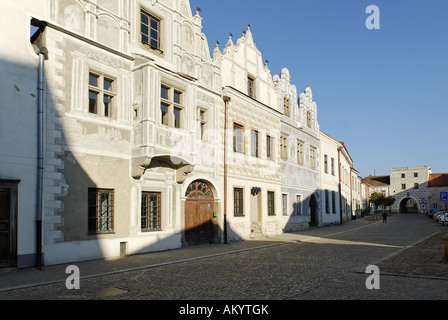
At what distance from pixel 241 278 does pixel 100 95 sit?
335 inches

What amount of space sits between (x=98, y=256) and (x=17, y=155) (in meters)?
4.35

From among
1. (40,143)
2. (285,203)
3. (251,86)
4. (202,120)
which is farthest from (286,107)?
(40,143)

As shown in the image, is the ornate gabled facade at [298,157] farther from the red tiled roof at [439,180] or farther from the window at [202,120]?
the red tiled roof at [439,180]

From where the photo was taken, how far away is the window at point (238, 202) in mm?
20781

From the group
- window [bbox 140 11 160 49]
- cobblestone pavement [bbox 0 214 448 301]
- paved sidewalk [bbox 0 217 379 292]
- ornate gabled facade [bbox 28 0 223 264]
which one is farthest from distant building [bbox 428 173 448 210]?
window [bbox 140 11 160 49]

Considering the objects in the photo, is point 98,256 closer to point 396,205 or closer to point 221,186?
point 221,186

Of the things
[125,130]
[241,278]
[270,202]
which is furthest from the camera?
[270,202]

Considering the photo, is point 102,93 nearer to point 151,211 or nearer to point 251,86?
point 151,211

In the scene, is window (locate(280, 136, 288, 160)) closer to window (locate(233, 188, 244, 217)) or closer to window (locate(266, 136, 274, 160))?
window (locate(266, 136, 274, 160))

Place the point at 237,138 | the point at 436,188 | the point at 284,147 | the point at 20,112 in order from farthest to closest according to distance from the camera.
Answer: the point at 436,188 < the point at 284,147 < the point at 237,138 < the point at 20,112

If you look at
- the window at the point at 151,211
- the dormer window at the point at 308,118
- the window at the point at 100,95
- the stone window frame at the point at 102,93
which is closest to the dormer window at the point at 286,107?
the dormer window at the point at 308,118

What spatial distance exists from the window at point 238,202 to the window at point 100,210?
8442 millimetres

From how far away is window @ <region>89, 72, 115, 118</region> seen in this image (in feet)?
44.7

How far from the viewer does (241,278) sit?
9.57 m
